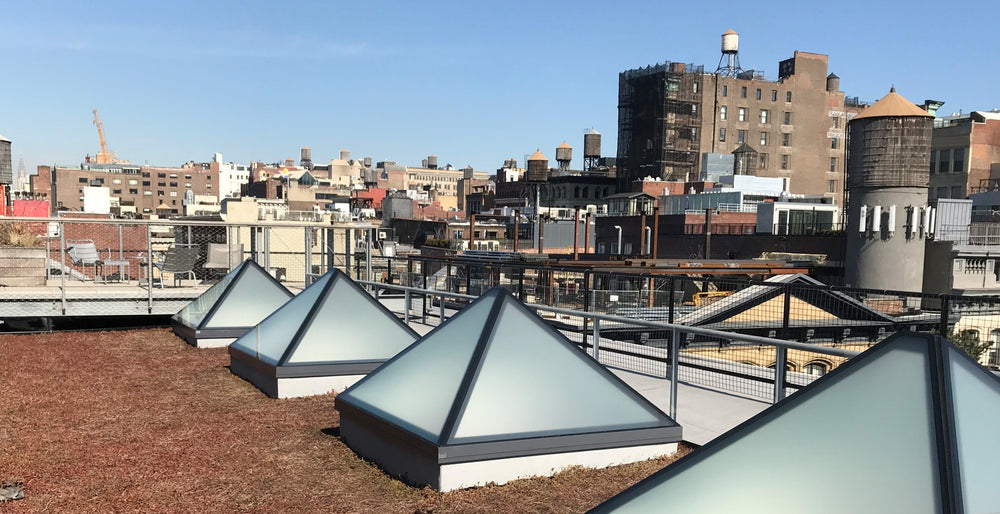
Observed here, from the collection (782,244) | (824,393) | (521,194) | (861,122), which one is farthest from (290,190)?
(824,393)

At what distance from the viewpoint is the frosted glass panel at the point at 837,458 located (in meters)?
3.83

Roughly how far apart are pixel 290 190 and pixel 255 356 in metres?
139

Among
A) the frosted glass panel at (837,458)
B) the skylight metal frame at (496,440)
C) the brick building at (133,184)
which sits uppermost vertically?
the brick building at (133,184)

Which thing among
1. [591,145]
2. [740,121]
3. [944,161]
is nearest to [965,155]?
[944,161]

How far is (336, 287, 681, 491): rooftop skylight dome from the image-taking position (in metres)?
6.33

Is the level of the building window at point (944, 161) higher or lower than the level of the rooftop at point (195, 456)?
higher

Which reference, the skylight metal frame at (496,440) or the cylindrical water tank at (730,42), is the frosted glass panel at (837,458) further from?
the cylindrical water tank at (730,42)

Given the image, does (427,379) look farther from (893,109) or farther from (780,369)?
(893,109)

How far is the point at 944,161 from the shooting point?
248 feet

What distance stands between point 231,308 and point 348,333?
15.8 feet

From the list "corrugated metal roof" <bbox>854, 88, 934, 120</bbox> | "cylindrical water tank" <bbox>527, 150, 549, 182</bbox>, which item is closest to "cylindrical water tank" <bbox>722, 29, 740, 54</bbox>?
"cylindrical water tank" <bbox>527, 150, 549, 182</bbox>

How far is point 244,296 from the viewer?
13.9 meters

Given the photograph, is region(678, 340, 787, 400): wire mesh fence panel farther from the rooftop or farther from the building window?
the building window

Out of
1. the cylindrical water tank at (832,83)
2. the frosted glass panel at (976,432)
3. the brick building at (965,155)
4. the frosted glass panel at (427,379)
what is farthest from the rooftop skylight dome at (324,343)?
the cylindrical water tank at (832,83)
